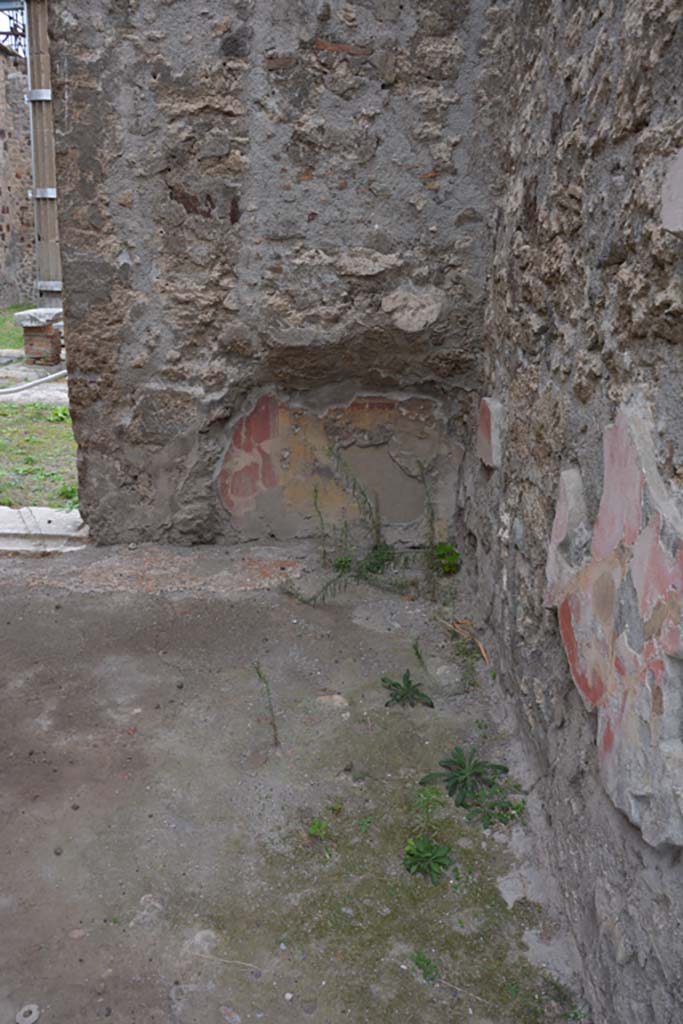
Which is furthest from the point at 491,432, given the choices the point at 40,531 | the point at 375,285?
the point at 40,531

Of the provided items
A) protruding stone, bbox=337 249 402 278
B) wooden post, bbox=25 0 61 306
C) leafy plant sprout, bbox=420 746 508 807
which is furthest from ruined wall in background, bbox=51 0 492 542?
wooden post, bbox=25 0 61 306

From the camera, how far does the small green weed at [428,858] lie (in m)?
1.81

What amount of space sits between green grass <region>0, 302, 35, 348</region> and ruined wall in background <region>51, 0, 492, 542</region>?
7124 mm

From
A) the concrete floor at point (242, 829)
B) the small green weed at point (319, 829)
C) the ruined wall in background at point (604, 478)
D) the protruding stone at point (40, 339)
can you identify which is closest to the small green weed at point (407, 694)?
the concrete floor at point (242, 829)

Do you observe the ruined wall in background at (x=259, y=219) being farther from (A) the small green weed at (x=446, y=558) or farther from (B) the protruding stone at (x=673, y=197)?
(B) the protruding stone at (x=673, y=197)

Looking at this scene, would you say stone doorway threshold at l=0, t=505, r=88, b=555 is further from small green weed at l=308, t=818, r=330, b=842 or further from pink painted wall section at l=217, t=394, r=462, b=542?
small green weed at l=308, t=818, r=330, b=842

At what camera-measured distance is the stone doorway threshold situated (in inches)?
136

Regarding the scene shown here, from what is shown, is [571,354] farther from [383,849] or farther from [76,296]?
[76,296]

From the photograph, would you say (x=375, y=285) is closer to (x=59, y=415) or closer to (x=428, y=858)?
(x=428, y=858)

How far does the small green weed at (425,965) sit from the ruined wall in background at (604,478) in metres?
0.28

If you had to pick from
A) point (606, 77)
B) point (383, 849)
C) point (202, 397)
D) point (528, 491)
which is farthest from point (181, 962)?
point (202, 397)

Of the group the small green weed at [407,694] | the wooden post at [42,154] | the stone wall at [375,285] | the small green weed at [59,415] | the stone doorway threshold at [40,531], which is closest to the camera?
the stone wall at [375,285]

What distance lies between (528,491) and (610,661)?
799 millimetres

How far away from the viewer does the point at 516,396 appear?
2.38 meters
